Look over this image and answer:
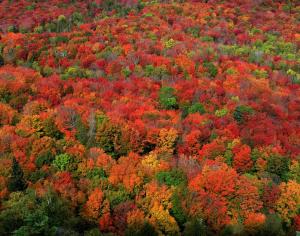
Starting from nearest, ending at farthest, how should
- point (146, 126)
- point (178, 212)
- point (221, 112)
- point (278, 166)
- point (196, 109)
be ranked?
point (178, 212) < point (278, 166) < point (146, 126) < point (221, 112) < point (196, 109)

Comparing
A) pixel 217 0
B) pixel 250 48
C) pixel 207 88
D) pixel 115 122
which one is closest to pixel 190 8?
pixel 217 0

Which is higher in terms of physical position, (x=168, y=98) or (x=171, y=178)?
(x=171, y=178)

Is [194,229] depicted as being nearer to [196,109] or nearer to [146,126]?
[146,126]

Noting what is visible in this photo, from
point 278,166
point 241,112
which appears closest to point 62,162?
point 278,166

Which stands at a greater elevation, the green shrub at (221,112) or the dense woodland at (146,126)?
the dense woodland at (146,126)

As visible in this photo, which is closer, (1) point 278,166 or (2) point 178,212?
(2) point 178,212

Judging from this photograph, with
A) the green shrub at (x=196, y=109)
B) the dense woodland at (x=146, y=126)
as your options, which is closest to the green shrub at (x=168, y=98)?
the dense woodland at (x=146, y=126)

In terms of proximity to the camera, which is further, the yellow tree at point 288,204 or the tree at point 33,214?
the yellow tree at point 288,204

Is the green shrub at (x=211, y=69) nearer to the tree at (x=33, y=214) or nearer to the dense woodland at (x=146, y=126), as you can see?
the dense woodland at (x=146, y=126)
